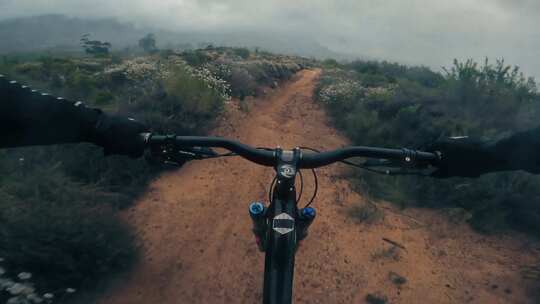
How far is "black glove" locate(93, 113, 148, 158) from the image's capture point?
2238 millimetres

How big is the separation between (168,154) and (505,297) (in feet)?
15.2

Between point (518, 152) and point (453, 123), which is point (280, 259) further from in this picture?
point (453, 123)

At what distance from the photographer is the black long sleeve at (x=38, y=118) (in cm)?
190

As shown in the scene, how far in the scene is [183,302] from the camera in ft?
12.9

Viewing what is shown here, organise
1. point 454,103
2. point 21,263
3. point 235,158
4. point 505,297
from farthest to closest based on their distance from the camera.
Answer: point 454,103 → point 235,158 → point 505,297 → point 21,263

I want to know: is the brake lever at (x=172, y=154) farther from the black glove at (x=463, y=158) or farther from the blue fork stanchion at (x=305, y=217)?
the black glove at (x=463, y=158)

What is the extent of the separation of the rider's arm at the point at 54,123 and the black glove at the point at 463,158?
6.91ft

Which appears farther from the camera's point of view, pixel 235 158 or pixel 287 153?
pixel 235 158

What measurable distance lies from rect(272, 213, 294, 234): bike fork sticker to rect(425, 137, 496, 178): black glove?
1109 millimetres

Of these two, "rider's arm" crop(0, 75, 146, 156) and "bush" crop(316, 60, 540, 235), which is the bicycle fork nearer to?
"rider's arm" crop(0, 75, 146, 156)

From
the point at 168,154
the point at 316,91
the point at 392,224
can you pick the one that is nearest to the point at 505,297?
the point at 392,224

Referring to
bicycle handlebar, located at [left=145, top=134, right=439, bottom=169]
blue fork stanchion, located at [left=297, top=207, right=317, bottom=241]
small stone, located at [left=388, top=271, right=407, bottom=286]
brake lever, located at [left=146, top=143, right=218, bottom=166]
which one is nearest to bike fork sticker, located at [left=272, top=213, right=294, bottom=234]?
bicycle handlebar, located at [left=145, top=134, right=439, bottom=169]

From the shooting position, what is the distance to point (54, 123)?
6.99ft

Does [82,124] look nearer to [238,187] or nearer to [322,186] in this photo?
[238,187]
